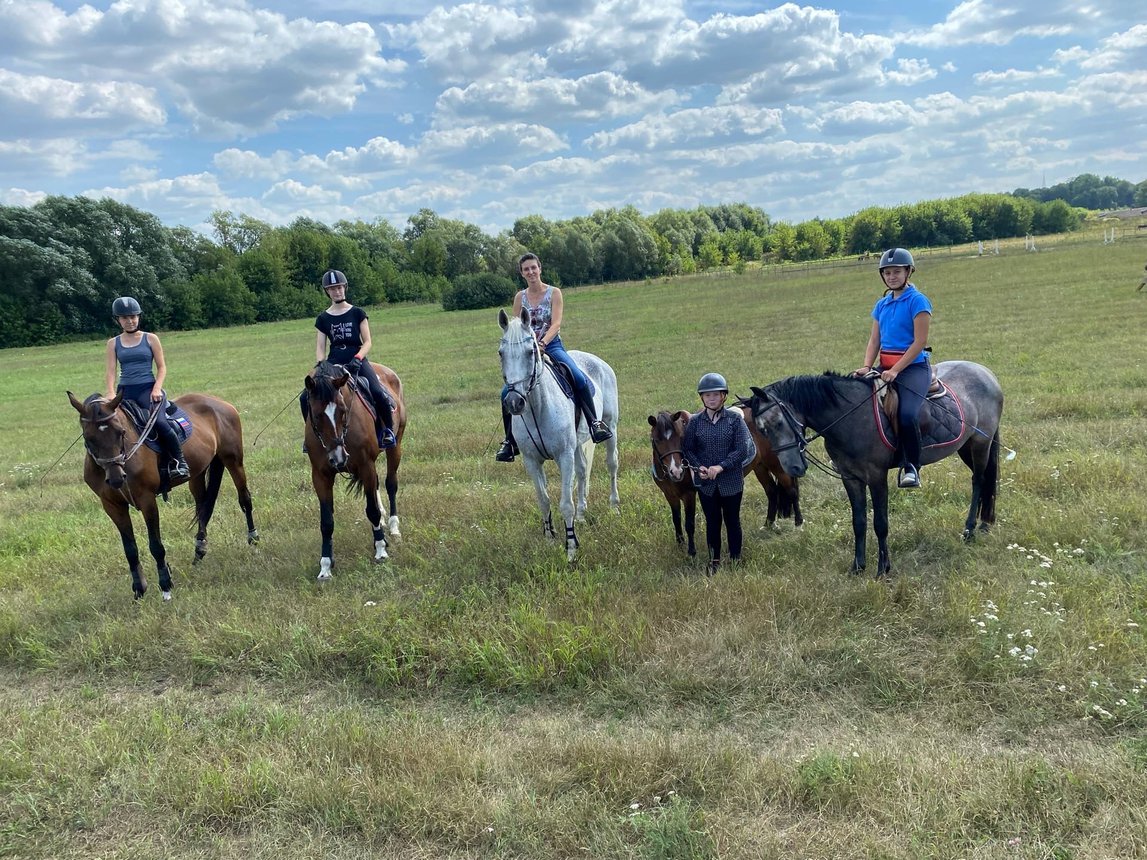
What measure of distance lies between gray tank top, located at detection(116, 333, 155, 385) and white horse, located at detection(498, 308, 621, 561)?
13.4 ft

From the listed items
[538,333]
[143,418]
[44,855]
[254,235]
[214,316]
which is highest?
[254,235]

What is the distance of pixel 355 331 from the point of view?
8250mm

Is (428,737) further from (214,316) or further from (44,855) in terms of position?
(214,316)

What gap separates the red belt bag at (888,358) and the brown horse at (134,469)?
7474mm

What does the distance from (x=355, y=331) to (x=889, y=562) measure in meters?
6.49

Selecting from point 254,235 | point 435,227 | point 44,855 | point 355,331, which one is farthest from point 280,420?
point 435,227

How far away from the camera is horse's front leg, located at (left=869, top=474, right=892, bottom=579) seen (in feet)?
20.2

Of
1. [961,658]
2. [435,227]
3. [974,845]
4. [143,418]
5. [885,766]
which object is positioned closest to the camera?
[974,845]

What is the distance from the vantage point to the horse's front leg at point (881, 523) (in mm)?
6160

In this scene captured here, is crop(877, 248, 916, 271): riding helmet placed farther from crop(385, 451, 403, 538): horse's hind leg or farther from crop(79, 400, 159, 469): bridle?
crop(79, 400, 159, 469): bridle

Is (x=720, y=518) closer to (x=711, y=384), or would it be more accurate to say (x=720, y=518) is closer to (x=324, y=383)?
(x=711, y=384)

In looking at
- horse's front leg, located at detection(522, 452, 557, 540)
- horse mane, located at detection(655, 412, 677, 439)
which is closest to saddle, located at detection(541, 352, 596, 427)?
horse's front leg, located at detection(522, 452, 557, 540)

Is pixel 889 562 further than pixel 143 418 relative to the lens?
No

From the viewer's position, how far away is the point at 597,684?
488cm
